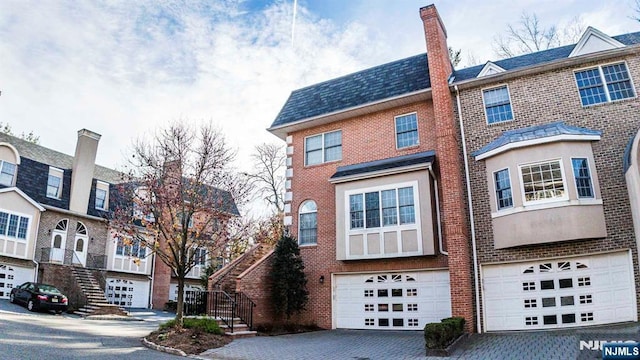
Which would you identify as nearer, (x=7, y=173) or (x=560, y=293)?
(x=560, y=293)

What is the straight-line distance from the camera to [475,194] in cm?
1446

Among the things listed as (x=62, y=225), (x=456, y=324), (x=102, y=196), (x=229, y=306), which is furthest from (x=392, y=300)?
(x=102, y=196)

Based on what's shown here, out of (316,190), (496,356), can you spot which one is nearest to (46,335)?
(316,190)

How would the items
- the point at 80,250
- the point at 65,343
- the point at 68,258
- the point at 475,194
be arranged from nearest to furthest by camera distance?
the point at 65,343, the point at 475,194, the point at 68,258, the point at 80,250

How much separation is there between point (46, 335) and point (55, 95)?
23.5 feet

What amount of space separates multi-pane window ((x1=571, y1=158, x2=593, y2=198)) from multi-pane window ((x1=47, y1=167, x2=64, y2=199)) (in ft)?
90.0

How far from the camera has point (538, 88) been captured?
14.6m

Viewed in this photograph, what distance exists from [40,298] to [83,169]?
10.4 metres

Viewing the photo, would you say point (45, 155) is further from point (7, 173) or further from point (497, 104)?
point (497, 104)

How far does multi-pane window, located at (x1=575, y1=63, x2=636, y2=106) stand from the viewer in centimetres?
1355

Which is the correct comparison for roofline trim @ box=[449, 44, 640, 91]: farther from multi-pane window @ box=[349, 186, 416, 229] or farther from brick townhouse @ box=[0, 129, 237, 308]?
brick townhouse @ box=[0, 129, 237, 308]

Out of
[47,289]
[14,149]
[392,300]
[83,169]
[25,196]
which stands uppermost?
[14,149]

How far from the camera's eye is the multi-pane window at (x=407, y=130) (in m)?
16.6

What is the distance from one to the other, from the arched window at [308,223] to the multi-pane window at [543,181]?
7.98 m
